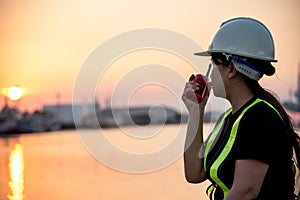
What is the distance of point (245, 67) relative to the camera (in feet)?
5.20

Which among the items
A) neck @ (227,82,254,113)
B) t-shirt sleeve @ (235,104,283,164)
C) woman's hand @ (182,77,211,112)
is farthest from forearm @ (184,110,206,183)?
t-shirt sleeve @ (235,104,283,164)

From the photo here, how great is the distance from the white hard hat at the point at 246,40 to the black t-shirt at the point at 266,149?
135mm

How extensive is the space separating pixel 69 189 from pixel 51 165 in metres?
5.58

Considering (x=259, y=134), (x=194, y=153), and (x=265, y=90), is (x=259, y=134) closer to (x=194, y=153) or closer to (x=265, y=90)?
(x=265, y=90)

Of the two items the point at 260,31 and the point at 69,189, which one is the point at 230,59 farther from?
the point at 69,189

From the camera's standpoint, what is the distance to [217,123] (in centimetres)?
182

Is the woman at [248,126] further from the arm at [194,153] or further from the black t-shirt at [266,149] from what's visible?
the arm at [194,153]

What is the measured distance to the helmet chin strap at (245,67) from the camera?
1582mm

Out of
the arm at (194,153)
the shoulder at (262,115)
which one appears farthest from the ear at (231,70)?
the arm at (194,153)

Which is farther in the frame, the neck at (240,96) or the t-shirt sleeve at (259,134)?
the neck at (240,96)

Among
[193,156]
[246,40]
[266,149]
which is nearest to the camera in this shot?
[266,149]

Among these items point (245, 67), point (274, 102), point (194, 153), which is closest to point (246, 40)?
point (245, 67)

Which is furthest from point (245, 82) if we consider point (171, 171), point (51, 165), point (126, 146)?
point (51, 165)

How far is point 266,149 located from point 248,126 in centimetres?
8
